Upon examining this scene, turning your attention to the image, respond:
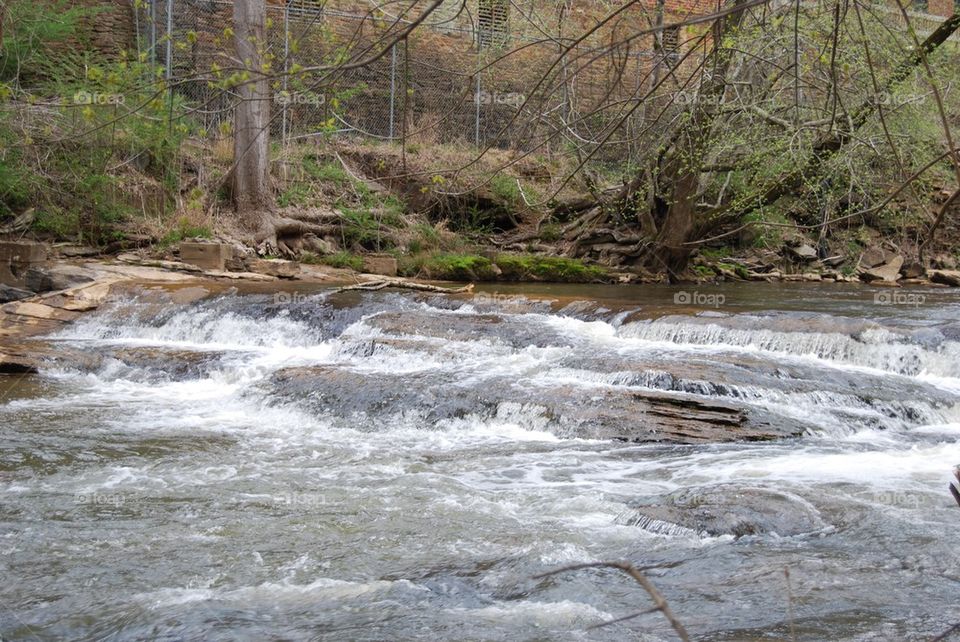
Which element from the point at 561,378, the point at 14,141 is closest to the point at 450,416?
the point at 561,378

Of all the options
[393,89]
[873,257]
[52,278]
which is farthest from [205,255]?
[873,257]

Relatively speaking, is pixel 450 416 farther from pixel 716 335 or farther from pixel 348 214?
pixel 348 214

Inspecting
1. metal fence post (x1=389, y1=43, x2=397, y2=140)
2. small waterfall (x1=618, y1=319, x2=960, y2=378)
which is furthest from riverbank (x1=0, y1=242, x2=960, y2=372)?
metal fence post (x1=389, y1=43, x2=397, y2=140)

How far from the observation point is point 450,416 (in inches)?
313

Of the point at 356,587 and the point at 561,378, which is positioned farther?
the point at 561,378

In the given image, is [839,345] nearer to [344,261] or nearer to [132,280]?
[344,261]

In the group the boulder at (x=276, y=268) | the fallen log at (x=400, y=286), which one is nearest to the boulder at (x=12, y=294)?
the boulder at (x=276, y=268)

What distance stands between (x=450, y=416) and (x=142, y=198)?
10.2 m

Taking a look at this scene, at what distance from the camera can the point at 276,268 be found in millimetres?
15016

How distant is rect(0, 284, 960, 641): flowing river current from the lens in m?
4.08

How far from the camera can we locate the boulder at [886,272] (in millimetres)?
17844

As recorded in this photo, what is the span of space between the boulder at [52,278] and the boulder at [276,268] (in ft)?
8.56

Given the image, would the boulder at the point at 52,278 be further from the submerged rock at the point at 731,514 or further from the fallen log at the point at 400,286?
the submerged rock at the point at 731,514

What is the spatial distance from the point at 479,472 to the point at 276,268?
369 inches
